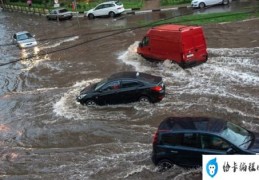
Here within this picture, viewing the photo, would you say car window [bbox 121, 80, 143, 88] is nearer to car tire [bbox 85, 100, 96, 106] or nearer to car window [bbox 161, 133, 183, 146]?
car tire [bbox 85, 100, 96, 106]

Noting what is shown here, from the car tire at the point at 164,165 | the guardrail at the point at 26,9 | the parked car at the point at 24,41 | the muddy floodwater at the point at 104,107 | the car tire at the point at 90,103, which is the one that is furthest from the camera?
the guardrail at the point at 26,9

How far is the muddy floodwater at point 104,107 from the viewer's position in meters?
13.7

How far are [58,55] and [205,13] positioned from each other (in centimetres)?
1269

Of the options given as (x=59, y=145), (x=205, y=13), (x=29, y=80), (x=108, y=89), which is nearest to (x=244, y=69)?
(x=108, y=89)

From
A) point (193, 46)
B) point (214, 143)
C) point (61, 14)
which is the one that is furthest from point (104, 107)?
point (61, 14)

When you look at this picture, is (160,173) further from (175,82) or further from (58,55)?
(58,55)

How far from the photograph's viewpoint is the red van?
20.9 metres

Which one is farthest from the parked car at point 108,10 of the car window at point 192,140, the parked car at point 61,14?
the car window at point 192,140

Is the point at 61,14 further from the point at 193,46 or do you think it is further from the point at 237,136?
the point at 237,136

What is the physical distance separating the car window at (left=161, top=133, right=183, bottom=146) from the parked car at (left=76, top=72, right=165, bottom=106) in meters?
5.91

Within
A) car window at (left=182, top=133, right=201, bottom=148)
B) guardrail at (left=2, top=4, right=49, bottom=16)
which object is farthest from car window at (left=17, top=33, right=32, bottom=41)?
car window at (left=182, top=133, right=201, bottom=148)

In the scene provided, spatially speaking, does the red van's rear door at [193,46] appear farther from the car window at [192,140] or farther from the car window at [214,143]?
the car window at [214,143]

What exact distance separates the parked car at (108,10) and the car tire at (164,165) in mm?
29893

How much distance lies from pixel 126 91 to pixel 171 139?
6.43 metres
